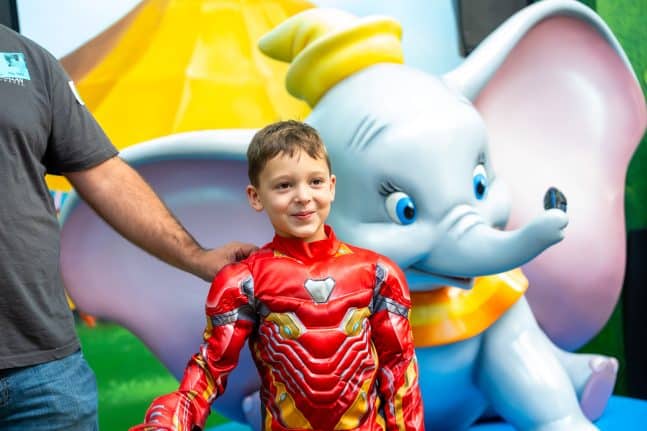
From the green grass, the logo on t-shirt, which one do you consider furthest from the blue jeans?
the green grass

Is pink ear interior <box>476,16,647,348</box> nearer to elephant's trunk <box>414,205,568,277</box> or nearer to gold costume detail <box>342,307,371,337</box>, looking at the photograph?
elephant's trunk <box>414,205,568,277</box>

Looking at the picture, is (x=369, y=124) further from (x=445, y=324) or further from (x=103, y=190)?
(x=103, y=190)

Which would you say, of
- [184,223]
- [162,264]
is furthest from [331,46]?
[162,264]

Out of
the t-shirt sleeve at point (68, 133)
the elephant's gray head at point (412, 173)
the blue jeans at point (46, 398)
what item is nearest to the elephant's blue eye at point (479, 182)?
the elephant's gray head at point (412, 173)

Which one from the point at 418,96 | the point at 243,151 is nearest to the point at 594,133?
the point at 418,96

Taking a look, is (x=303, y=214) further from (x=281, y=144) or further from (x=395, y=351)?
(x=395, y=351)

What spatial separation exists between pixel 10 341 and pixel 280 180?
1.41 ft

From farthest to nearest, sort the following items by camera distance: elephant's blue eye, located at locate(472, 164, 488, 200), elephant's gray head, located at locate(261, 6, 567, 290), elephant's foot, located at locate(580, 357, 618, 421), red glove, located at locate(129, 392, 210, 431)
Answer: elephant's foot, located at locate(580, 357, 618, 421), elephant's blue eye, located at locate(472, 164, 488, 200), elephant's gray head, located at locate(261, 6, 567, 290), red glove, located at locate(129, 392, 210, 431)

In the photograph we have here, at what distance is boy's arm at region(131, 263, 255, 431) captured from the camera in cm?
124

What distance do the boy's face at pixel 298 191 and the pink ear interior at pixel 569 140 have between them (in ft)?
2.87

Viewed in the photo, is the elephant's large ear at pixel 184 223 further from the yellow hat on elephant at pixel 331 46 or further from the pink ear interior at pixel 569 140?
the pink ear interior at pixel 569 140

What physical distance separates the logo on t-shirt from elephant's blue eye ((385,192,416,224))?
0.71m

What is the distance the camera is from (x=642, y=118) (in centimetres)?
211

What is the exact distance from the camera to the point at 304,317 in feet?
4.14
